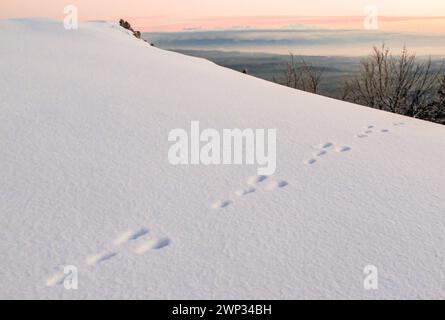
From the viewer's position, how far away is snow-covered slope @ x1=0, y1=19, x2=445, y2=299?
255cm

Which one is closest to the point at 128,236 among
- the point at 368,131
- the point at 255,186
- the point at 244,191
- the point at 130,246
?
the point at 130,246

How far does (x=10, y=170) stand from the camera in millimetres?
3717

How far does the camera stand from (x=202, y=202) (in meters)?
3.43

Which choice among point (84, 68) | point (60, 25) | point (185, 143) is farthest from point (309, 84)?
point (185, 143)

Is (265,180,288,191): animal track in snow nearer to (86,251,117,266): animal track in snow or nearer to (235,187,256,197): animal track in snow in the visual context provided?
(235,187,256,197): animal track in snow

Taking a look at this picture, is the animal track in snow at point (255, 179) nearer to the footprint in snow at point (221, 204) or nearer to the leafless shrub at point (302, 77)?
the footprint in snow at point (221, 204)

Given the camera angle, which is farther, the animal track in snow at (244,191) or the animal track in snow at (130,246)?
the animal track in snow at (244,191)

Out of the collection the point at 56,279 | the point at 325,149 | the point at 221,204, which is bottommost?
the point at 56,279

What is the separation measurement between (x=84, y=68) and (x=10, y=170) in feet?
12.5

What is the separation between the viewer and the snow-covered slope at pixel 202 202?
100 inches

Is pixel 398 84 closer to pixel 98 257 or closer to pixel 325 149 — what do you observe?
pixel 325 149

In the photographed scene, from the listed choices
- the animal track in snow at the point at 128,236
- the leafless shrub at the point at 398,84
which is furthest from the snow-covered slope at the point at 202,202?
the leafless shrub at the point at 398,84

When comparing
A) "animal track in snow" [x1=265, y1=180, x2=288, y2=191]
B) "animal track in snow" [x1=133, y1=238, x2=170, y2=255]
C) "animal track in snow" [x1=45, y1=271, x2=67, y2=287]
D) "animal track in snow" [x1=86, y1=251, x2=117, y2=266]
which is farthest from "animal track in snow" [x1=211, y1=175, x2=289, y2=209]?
"animal track in snow" [x1=45, y1=271, x2=67, y2=287]

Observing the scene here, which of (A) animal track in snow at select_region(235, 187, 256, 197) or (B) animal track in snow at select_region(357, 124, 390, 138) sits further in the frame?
(B) animal track in snow at select_region(357, 124, 390, 138)
